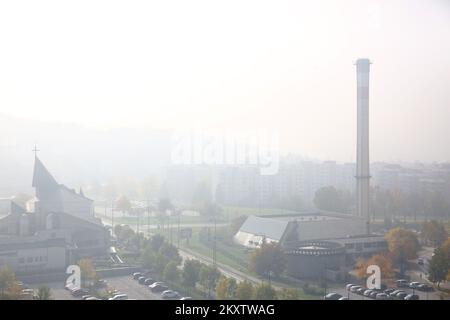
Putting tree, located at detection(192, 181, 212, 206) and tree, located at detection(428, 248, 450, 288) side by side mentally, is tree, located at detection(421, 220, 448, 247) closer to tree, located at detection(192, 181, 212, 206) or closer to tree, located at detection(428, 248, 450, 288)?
tree, located at detection(428, 248, 450, 288)

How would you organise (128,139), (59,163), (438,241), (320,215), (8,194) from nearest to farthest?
1. (438,241)
2. (320,215)
3. (8,194)
4. (59,163)
5. (128,139)

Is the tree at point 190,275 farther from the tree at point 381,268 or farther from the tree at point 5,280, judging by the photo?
the tree at point 381,268

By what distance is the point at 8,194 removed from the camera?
34.2 ft

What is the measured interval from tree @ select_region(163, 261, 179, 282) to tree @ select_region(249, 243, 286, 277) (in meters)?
0.89

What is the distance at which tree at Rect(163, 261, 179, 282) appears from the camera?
4.79 m

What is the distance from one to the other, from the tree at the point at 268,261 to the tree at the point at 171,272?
0.89 metres

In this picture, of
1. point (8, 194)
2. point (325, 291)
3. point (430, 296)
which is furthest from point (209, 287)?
point (8, 194)

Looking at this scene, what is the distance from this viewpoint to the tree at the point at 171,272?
15.7ft

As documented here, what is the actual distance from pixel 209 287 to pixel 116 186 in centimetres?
847

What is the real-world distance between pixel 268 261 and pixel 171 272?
3.36 ft

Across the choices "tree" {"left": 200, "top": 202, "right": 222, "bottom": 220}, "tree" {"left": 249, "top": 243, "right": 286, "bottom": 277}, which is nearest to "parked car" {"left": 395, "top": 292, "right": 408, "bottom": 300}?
"tree" {"left": 249, "top": 243, "right": 286, "bottom": 277}
